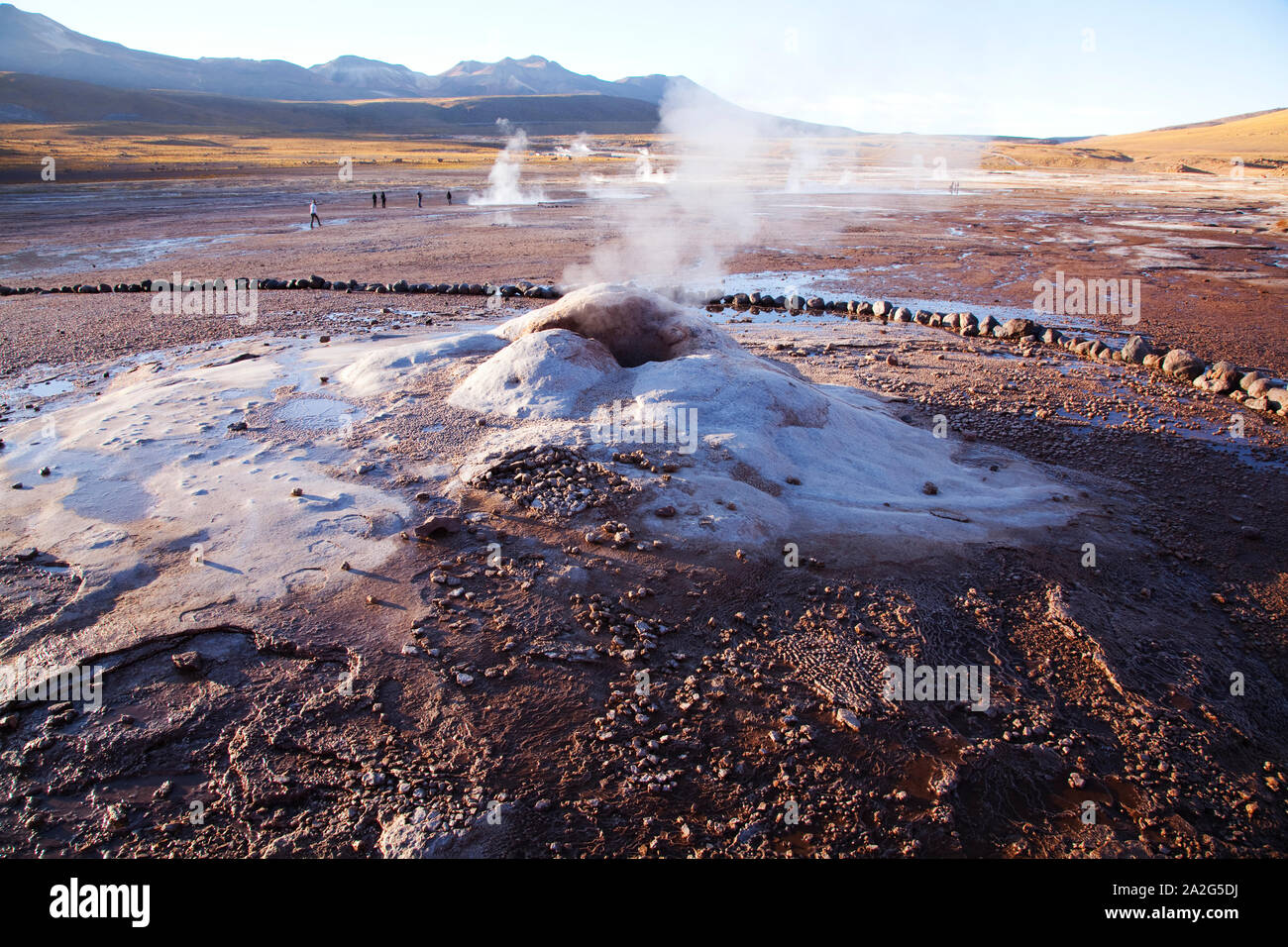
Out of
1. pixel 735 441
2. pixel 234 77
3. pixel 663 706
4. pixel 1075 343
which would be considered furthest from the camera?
pixel 234 77

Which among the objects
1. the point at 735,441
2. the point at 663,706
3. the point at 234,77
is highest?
the point at 234,77

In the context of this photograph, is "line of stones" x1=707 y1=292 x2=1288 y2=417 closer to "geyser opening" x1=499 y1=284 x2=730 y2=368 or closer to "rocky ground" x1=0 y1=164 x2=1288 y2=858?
"rocky ground" x1=0 y1=164 x2=1288 y2=858

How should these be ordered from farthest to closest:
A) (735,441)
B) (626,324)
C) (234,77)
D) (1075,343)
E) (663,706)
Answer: (234,77) → (1075,343) → (626,324) → (735,441) → (663,706)

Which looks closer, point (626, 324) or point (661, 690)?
point (661, 690)

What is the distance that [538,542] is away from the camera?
4.64 meters

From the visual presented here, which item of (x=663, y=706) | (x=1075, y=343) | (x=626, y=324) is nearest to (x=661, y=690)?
(x=663, y=706)

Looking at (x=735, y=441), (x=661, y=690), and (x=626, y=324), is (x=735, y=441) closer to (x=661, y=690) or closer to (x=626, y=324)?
(x=626, y=324)

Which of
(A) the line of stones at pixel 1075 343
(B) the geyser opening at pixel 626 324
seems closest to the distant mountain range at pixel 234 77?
(A) the line of stones at pixel 1075 343

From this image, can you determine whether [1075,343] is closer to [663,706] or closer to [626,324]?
[626,324]

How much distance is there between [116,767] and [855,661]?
135 inches

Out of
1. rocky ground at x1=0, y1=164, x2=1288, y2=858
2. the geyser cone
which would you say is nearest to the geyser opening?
the geyser cone

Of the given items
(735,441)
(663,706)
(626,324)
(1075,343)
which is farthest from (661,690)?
(1075,343)

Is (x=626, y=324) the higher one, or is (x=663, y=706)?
(x=626, y=324)
